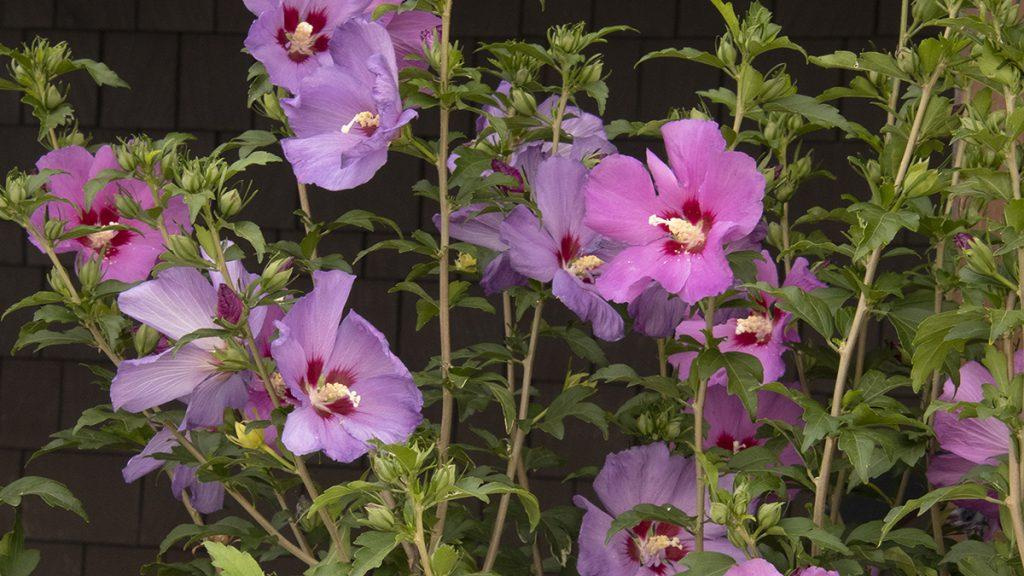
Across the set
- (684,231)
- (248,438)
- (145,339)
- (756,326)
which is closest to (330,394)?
(248,438)

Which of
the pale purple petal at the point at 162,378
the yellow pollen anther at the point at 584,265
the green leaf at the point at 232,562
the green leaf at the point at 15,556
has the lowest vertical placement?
the green leaf at the point at 15,556

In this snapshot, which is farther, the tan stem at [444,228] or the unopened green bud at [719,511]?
the tan stem at [444,228]

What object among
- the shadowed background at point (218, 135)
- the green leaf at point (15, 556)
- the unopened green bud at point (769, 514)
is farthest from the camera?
the shadowed background at point (218, 135)

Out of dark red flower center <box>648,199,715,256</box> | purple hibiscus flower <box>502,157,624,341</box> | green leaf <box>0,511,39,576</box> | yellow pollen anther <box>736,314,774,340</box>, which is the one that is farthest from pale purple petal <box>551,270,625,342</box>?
green leaf <box>0,511,39,576</box>

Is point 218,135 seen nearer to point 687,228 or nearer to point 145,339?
point 145,339

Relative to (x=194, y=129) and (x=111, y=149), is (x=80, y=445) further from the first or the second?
(x=194, y=129)

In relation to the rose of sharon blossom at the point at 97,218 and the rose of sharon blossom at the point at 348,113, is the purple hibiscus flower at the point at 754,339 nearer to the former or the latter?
the rose of sharon blossom at the point at 348,113

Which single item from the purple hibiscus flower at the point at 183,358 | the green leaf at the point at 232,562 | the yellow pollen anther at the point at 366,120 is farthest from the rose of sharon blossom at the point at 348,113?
the green leaf at the point at 232,562
